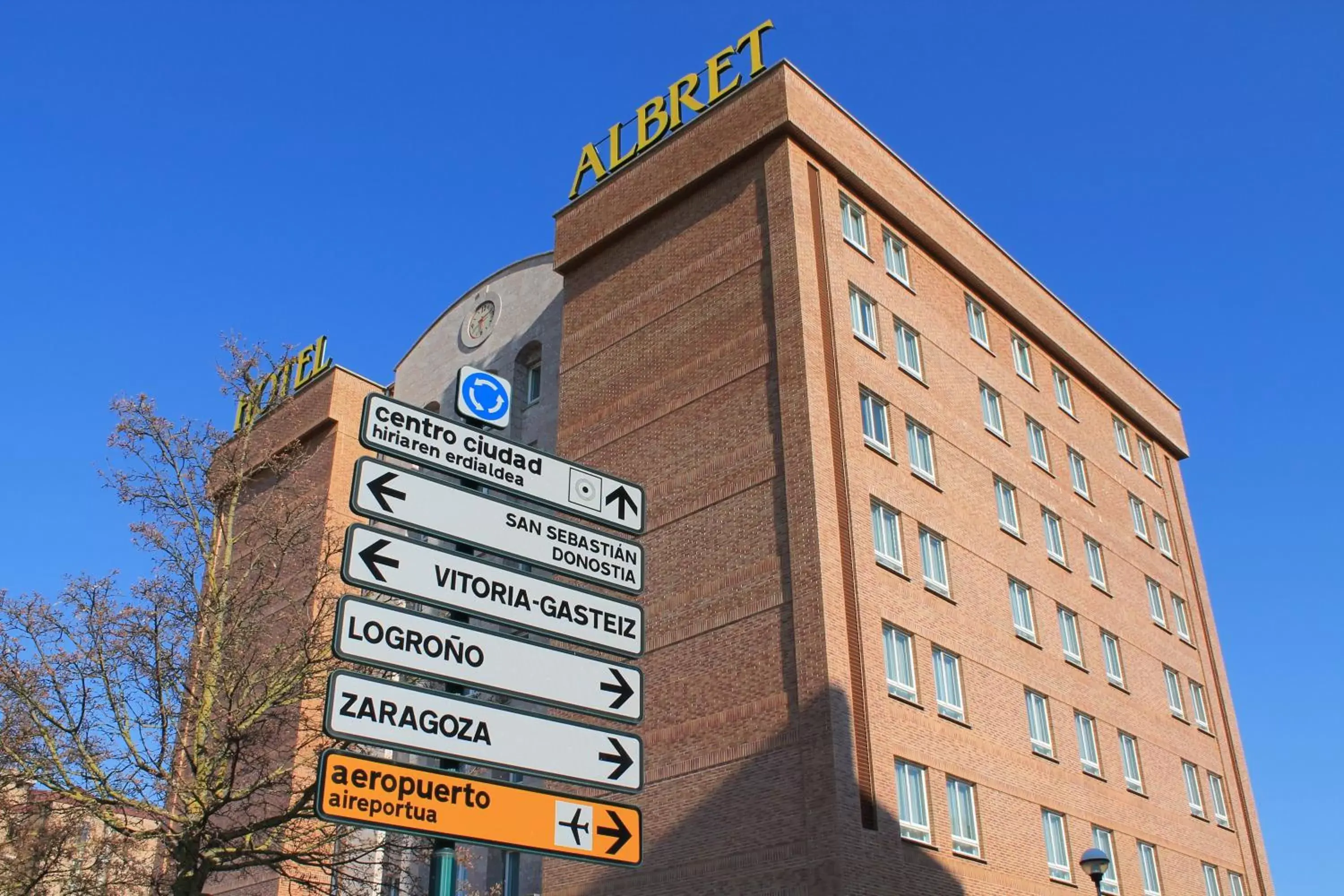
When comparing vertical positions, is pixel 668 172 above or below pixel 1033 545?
above

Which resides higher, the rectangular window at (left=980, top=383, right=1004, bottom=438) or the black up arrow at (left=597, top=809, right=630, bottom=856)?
the rectangular window at (left=980, top=383, right=1004, bottom=438)

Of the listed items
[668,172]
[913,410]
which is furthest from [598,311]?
[913,410]

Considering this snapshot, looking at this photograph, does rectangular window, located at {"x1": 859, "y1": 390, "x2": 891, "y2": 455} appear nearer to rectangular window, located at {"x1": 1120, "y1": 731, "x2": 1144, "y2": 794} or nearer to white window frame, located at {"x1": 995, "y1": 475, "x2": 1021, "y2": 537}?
white window frame, located at {"x1": 995, "y1": 475, "x2": 1021, "y2": 537}

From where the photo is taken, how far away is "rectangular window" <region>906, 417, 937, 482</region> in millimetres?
29781

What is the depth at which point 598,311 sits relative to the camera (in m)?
33.6

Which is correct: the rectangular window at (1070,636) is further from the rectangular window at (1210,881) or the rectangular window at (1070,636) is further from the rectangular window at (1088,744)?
the rectangular window at (1210,881)

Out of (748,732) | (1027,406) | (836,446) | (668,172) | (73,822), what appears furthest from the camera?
(1027,406)

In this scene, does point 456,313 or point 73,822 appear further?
point 456,313

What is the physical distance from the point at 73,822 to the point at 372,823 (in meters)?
13.5

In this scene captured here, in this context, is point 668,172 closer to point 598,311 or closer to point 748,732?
point 598,311

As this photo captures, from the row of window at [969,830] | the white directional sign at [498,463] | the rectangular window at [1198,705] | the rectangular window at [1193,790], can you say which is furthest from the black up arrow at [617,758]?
the rectangular window at [1198,705]

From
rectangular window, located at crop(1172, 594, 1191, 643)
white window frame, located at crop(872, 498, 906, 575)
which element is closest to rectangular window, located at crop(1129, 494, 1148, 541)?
rectangular window, located at crop(1172, 594, 1191, 643)

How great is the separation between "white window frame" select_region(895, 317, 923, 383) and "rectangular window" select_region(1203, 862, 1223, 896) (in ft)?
51.7

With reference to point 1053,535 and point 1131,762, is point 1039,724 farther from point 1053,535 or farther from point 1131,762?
point 1053,535
